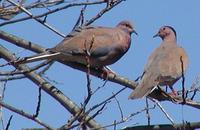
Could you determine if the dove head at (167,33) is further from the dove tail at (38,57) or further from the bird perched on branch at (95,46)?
the dove tail at (38,57)

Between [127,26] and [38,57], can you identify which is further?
[127,26]

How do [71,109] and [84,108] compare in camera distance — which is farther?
[71,109]

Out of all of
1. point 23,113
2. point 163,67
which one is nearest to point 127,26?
point 163,67

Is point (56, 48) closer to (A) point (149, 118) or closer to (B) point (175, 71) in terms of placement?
(B) point (175, 71)

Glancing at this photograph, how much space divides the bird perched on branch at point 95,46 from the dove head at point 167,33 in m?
0.70

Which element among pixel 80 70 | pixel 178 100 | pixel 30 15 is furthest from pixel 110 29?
pixel 30 15

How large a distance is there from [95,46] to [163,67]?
2.24 ft

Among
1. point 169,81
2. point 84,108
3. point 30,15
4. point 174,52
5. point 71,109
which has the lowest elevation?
point 84,108

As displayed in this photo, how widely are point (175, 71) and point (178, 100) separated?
1.46 m

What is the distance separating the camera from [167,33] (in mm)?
6867

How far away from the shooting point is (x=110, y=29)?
6066mm

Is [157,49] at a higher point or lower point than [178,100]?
higher

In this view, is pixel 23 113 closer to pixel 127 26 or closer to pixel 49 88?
pixel 49 88

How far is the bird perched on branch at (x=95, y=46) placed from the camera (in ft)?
16.2
